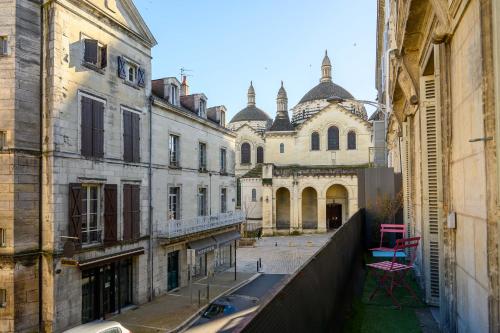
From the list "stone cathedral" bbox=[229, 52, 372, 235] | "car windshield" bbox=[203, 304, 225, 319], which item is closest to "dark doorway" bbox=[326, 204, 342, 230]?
"stone cathedral" bbox=[229, 52, 372, 235]

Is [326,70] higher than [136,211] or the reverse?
higher

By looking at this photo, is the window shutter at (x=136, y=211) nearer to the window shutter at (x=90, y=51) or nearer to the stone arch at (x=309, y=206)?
the window shutter at (x=90, y=51)

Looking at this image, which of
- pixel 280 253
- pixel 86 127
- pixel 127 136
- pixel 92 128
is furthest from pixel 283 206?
pixel 86 127

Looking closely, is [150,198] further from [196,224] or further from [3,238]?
[3,238]

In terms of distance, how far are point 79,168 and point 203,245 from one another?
9195 mm

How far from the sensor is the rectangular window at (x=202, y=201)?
2236cm

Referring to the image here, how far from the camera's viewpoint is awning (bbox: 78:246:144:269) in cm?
1265

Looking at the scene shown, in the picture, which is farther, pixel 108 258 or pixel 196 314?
pixel 196 314

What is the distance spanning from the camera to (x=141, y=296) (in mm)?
16234

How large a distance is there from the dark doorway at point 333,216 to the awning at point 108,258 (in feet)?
99.3

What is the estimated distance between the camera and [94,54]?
544 inches

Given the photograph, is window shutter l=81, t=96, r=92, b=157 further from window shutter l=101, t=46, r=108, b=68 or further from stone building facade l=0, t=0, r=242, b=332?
window shutter l=101, t=46, r=108, b=68

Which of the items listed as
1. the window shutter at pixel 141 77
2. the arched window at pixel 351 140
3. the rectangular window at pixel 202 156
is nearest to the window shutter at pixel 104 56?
the window shutter at pixel 141 77

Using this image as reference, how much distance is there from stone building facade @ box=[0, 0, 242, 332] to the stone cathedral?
24.1 metres
